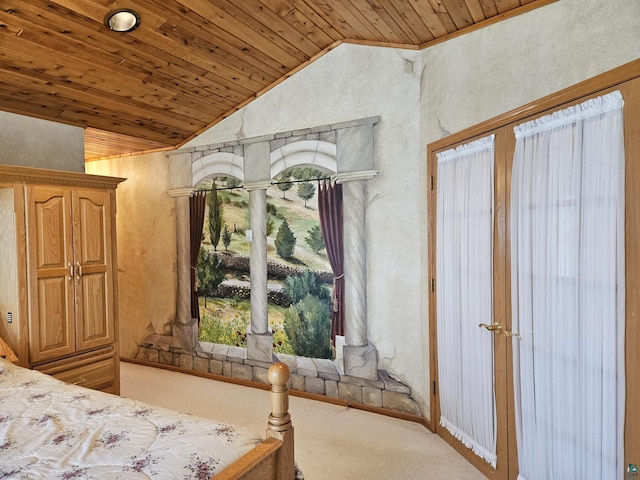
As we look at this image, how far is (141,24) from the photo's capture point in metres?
2.60

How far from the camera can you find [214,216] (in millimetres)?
4164

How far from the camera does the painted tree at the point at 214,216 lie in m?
4.14

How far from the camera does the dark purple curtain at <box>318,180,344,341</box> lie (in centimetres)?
352

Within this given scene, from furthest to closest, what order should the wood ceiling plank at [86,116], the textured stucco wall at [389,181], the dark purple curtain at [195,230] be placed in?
1. the dark purple curtain at [195,230]
2. the textured stucco wall at [389,181]
3. the wood ceiling plank at [86,116]

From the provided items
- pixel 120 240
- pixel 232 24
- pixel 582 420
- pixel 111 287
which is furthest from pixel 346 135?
pixel 120 240

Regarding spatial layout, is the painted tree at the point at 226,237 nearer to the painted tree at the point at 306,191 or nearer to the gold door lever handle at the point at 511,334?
the painted tree at the point at 306,191

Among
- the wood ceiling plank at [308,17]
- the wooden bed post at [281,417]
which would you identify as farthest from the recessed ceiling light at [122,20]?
the wooden bed post at [281,417]

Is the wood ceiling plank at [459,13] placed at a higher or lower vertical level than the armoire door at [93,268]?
higher

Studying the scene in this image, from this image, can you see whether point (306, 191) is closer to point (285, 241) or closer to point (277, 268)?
point (285, 241)

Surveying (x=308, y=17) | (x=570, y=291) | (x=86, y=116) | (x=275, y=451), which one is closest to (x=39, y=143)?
(x=86, y=116)

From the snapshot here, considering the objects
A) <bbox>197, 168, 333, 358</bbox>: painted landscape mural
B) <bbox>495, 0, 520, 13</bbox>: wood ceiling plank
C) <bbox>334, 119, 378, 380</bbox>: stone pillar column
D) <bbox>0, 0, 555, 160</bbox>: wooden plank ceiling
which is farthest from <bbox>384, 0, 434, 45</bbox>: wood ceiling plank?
<bbox>197, 168, 333, 358</bbox>: painted landscape mural

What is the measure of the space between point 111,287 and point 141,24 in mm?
1961

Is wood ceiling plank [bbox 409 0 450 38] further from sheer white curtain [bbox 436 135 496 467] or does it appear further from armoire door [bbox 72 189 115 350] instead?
armoire door [bbox 72 189 115 350]

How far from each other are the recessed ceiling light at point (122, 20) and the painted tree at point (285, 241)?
6.12ft
